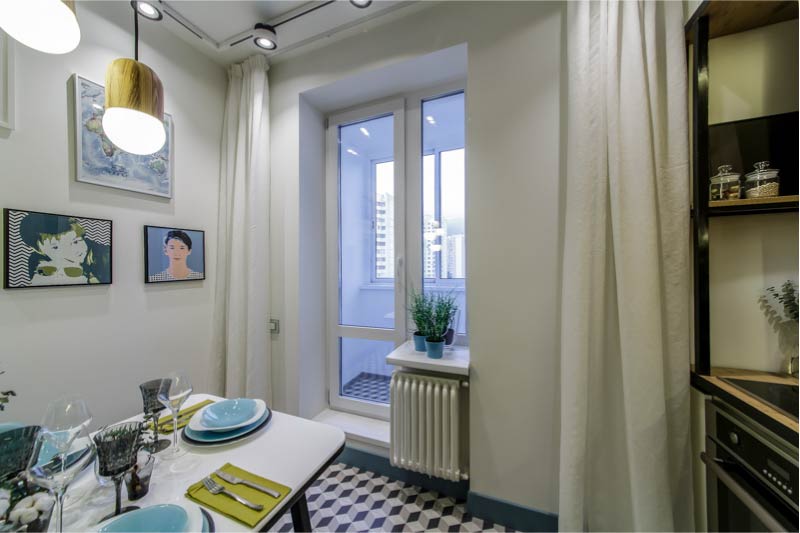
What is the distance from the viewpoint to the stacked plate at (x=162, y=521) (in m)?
0.61

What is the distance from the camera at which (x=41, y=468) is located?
0.63 meters

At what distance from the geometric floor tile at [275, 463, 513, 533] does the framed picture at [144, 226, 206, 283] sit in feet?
4.89

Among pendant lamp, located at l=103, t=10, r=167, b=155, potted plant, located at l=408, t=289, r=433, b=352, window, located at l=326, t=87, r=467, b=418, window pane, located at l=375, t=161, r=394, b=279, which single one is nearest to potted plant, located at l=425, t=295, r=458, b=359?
potted plant, located at l=408, t=289, r=433, b=352

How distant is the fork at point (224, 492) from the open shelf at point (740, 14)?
6.80ft

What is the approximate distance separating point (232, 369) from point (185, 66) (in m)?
2.02

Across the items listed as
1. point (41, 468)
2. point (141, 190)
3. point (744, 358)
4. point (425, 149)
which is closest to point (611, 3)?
point (425, 149)

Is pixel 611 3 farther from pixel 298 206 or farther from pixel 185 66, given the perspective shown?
pixel 185 66

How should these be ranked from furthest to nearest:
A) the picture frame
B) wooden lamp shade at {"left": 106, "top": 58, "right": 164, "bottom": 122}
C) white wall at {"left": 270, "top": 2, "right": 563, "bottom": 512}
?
white wall at {"left": 270, "top": 2, "right": 563, "bottom": 512} < the picture frame < wooden lamp shade at {"left": 106, "top": 58, "right": 164, "bottom": 122}

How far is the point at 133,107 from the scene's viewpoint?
2.93 feet

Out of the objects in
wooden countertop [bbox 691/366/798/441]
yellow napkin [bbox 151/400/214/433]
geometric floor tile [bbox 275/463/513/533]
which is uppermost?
wooden countertop [bbox 691/366/798/441]

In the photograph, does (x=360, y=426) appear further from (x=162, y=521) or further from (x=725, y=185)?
(x=725, y=185)

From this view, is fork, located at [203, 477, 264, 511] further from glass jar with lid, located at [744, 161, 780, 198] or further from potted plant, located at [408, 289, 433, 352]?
glass jar with lid, located at [744, 161, 780, 198]

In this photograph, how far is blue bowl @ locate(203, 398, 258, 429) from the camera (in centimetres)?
102

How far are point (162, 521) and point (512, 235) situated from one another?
4.96 ft
